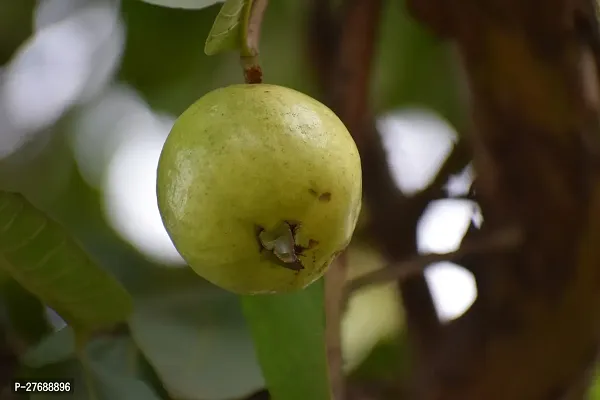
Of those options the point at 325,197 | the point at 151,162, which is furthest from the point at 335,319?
the point at 325,197

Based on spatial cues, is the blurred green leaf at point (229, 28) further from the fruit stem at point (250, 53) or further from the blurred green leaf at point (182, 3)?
the blurred green leaf at point (182, 3)

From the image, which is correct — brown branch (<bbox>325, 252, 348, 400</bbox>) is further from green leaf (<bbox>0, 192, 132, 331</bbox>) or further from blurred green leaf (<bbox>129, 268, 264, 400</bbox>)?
green leaf (<bbox>0, 192, 132, 331</bbox>)

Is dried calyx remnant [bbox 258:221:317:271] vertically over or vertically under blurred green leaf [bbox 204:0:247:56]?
under

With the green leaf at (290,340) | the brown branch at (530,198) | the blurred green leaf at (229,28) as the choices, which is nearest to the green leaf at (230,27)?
the blurred green leaf at (229,28)

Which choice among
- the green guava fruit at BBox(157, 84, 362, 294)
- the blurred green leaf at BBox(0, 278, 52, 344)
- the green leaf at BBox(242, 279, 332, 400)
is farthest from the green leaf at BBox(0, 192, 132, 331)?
the green guava fruit at BBox(157, 84, 362, 294)

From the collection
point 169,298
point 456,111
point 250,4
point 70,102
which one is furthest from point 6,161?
point 456,111
